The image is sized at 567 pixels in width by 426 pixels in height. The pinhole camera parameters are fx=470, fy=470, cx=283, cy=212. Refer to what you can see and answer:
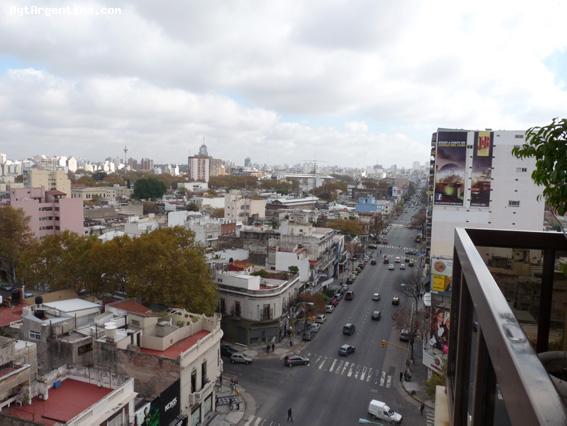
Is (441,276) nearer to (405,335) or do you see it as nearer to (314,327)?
(405,335)

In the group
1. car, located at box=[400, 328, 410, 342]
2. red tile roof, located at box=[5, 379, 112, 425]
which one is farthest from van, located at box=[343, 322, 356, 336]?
red tile roof, located at box=[5, 379, 112, 425]

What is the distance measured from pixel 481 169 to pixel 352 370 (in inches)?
820

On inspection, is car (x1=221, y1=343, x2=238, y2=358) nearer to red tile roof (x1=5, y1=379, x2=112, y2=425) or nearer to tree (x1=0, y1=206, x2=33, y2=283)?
red tile roof (x1=5, y1=379, x2=112, y2=425)

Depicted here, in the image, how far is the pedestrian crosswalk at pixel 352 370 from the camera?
65.5ft

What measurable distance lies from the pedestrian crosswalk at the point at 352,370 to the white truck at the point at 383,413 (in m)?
2.75

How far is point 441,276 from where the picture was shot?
21781 mm

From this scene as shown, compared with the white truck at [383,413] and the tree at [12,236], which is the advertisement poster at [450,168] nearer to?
the white truck at [383,413]

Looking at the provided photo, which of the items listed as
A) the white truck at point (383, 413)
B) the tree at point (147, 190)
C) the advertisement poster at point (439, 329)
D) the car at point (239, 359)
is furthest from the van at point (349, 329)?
the tree at point (147, 190)

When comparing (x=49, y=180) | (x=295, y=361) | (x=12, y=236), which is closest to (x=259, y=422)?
(x=295, y=361)

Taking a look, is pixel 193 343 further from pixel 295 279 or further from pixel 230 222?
pixel 230 222

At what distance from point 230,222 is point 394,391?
93.0 ft

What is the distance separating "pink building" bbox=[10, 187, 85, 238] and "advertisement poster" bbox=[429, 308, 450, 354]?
98.4ft

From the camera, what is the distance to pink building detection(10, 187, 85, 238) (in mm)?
36969

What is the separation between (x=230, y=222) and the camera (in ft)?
147
